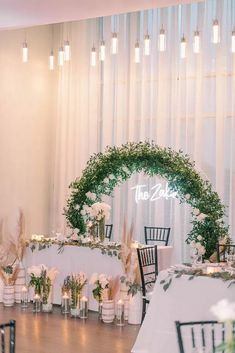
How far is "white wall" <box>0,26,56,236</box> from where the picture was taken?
999 cm

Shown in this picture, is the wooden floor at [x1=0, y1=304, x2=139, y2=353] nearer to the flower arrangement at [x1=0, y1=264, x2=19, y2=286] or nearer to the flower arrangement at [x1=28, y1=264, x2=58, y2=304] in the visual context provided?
the flower arrangement at [x1=28, y1=264, x2=58, y2=304]

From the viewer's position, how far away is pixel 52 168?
11.1 metres

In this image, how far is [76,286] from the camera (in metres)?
7.53

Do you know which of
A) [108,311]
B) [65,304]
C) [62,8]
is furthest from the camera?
[65,304]

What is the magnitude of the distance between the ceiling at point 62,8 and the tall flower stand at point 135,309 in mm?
Answer: 3138

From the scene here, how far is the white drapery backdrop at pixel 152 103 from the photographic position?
31.5 ft

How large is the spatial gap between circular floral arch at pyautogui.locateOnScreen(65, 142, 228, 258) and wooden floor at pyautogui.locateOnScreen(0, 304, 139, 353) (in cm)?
126

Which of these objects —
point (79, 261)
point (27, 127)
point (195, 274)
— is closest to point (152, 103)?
point (27, 127)

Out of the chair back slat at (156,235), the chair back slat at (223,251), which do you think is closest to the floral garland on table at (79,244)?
the chair back slat at (223,251)

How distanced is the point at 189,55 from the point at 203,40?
1.08 feet

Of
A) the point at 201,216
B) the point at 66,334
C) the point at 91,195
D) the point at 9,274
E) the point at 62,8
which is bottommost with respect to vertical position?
the point at 66,334

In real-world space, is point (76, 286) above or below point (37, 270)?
below

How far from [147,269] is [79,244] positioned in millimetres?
991

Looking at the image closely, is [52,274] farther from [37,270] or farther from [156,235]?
[156,235]
